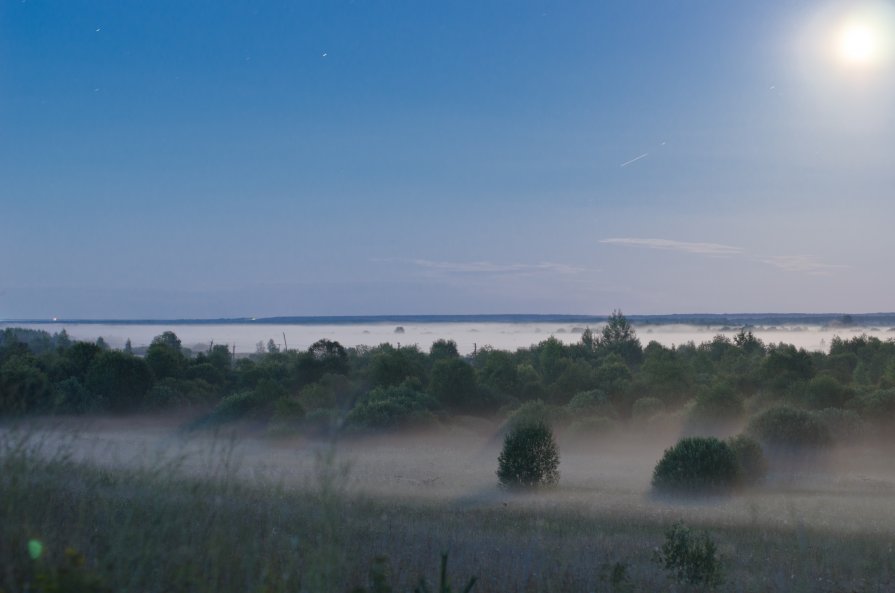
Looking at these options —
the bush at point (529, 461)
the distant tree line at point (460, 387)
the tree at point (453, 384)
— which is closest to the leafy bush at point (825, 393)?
the distant tree line at point (460, 387)

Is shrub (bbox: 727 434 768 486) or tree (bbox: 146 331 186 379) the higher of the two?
tree (bbox: 146 331 186 379)

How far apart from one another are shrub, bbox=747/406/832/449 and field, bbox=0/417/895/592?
6.32 meters

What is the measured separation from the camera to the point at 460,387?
37281 millimetres

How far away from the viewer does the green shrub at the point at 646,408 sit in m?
34.2

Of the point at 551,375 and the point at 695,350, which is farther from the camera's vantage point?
the point at 695,350

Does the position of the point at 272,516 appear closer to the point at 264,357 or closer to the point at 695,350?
the point at 264,357

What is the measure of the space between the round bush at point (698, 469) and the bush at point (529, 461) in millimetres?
2409

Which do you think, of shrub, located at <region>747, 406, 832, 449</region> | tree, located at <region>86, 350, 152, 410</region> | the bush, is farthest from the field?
tree, located at <region>86, 350, 152, 410</region>

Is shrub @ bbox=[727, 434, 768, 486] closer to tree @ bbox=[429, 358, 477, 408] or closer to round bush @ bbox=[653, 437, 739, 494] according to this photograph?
round bush @ bbox=[653, 437, 739, 494]

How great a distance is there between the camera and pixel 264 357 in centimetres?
4581

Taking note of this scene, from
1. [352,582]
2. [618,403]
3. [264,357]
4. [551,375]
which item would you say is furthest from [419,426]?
[352,582]

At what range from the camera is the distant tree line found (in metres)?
30.9

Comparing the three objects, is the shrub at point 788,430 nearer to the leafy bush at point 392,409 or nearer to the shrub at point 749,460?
the shrub at point 749,460

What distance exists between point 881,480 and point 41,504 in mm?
22485
